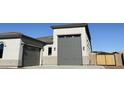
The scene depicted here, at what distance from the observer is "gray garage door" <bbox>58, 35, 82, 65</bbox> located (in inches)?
637

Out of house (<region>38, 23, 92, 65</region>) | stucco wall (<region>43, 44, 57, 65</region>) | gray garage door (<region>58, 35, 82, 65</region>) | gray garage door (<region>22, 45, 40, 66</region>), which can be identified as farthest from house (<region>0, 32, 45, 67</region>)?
gray garage door (<region>58, 35, 82, 65</region>)

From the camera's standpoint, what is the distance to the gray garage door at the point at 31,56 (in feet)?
47.4

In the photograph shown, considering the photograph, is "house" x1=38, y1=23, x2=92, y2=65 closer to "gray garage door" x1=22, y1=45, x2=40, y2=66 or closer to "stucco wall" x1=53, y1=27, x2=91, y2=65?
"stucco wall" x1=53, y1=27, x2=91, y2=65

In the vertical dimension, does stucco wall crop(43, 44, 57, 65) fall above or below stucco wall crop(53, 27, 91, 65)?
below

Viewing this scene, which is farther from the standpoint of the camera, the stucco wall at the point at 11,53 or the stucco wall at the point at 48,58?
the stucco wall at the point at 48,58

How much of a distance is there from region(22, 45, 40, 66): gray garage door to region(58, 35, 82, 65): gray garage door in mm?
2982

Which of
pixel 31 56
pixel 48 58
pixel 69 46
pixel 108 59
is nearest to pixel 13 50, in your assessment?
pixel 31 56

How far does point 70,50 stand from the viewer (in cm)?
1650

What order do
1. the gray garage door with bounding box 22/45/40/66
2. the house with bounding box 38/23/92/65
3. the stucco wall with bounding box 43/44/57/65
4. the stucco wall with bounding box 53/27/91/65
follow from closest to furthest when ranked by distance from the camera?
the gray garage door with bounding box 22/45/40/66 < the stucco wall with bounding box 53/27/91/65 < the house with bounding box 38/23/92/65 < the stucco wall with bounding box 43/44/57/65

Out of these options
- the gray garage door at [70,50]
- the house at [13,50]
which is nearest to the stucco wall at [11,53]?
the house at [13,50]

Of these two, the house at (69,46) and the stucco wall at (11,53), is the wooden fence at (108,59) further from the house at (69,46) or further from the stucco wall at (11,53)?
the stucco wall at (11,53)

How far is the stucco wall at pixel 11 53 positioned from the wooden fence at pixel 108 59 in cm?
861
